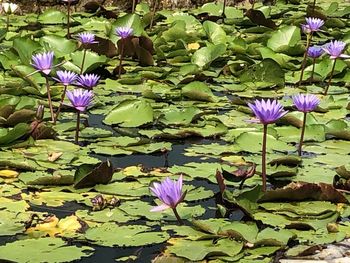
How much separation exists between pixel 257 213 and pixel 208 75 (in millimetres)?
1821

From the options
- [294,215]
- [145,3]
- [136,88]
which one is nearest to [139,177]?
[294,215]

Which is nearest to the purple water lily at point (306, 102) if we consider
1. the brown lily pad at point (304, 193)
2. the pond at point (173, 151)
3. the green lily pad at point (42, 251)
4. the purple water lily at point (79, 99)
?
the pond at point (173, 151)

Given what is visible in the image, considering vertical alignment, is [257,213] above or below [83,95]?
below

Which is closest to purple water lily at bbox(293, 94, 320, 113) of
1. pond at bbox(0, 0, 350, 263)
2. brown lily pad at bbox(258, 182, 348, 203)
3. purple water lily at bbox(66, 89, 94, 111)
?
pond at bbox(0, 0, 350, 263)

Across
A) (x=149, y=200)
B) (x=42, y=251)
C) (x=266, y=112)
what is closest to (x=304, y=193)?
(x=266, y=112)

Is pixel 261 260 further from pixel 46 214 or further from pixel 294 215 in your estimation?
pixel 46 214

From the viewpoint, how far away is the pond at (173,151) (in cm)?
193

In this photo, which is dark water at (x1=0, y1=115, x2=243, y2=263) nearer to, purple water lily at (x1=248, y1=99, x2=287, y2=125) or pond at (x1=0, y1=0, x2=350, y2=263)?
pond at (x1=0, y1=0, x2=350, y2=263)

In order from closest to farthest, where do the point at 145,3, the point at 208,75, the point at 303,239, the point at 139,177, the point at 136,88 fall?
the point at 303,239
the point at 139,177
the point at 136,88
the point at 208,75
the point at 145,3

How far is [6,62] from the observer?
150 inches

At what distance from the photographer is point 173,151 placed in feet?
8.89

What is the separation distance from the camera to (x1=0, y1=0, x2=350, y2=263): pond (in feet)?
6.34

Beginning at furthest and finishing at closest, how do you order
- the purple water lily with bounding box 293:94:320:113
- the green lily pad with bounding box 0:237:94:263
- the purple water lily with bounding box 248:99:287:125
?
the purple water lily with bounding box 293:94:320:113 → the purple water lily with bounding box 248:99:287:125 → the green lily pad with bounding box 0:237:94:263

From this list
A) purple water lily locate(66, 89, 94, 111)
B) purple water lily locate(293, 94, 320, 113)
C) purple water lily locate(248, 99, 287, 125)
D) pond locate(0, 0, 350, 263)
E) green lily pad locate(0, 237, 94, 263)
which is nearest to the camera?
green lily pad locate(0, 237, 94, 263)
